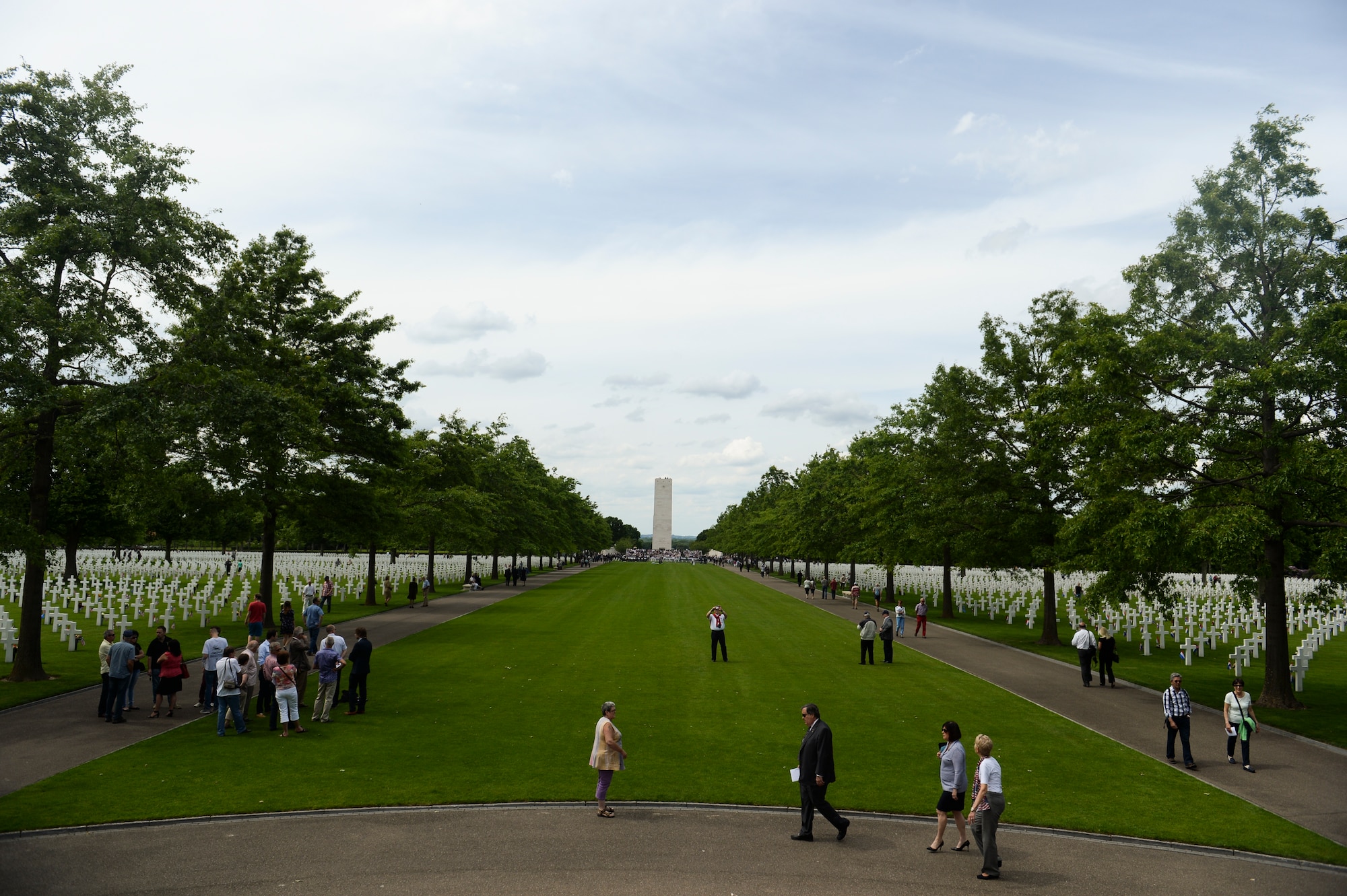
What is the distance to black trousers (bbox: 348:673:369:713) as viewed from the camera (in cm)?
1667

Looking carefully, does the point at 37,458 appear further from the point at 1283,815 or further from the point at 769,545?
the point at 769,545

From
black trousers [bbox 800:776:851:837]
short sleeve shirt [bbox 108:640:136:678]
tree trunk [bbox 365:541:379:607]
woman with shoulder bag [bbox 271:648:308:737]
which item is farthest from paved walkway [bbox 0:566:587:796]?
tree trunk [bbox 365:541:379:607]

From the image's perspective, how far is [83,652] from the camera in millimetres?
24078

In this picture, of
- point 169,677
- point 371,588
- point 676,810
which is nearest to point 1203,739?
point 676,810

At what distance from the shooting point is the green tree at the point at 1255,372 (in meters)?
16.3

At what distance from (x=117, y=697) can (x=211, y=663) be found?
1.60m

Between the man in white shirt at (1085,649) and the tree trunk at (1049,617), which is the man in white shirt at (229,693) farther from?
the tree trunk at (1049,617)

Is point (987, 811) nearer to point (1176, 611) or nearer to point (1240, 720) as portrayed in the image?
point (1240, 720)

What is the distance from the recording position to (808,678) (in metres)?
21.6

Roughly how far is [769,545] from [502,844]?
238ft

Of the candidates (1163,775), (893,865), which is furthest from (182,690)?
(1163,775)

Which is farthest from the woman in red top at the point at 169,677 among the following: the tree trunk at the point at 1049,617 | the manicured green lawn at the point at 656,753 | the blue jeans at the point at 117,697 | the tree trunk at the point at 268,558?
the tree trunk at the point at 1049,617

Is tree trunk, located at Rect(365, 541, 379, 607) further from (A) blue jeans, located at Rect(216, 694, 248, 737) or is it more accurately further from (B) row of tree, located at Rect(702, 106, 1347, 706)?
(B) row of tree, located at Rect(702, 106, 1347, 706)

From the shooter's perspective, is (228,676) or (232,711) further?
(232,711)
